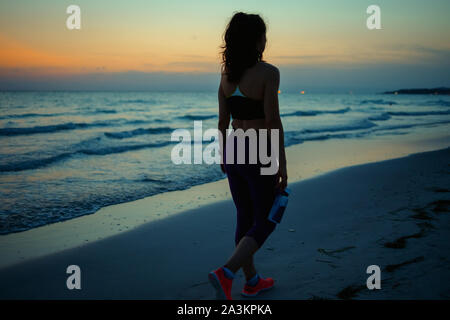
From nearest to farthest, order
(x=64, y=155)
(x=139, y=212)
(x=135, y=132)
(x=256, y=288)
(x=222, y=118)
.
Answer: (x=222, y=118)
(x=256, y=288)
(x=139, y=212)
(x=64, y=155)
(x=135, y=132)

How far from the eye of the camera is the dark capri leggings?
259 cm

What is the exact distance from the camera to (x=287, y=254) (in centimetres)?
375

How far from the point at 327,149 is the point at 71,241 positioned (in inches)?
384

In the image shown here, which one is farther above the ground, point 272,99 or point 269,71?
point 269,71

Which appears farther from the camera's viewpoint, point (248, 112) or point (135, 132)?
point (135, 132)

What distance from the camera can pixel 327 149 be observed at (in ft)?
40.6

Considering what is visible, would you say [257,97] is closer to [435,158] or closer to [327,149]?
[435,158]

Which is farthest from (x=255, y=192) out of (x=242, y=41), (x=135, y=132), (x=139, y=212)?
(x=135, y=132)

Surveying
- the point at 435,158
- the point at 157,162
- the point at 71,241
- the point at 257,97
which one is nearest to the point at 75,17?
the point at 71,241

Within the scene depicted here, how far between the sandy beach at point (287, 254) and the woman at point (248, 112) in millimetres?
600

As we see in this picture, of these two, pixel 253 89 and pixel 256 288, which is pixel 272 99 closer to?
pixel 253 89

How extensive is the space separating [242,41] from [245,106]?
45 cm

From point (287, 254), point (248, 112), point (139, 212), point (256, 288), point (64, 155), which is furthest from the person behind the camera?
point (64, 155)

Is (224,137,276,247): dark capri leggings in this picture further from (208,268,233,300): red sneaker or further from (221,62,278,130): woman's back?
(208,268,233,300): red sneaker
